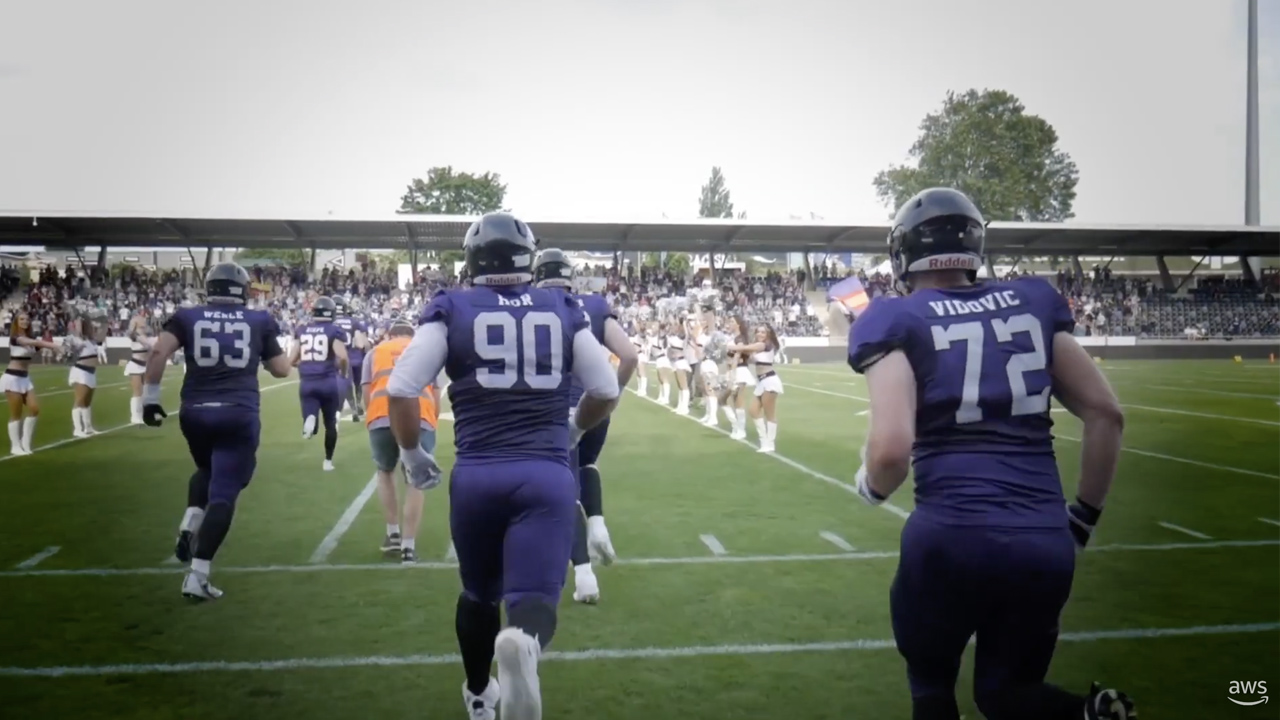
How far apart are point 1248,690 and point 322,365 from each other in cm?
837

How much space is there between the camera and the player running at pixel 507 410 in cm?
323

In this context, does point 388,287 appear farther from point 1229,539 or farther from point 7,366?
point 1229,539

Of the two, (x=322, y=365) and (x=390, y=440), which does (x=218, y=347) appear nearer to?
(x=390, y=440)

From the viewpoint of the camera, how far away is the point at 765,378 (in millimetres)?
11734

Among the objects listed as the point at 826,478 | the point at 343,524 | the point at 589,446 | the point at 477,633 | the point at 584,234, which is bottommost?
the point at 826,478

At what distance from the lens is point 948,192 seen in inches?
112

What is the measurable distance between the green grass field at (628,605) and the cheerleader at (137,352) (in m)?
2.64

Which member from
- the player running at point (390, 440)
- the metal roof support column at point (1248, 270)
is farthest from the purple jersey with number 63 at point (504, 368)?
the metal roof support column at point (1248, 270)

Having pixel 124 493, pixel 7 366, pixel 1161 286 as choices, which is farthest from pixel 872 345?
pixel 7 366

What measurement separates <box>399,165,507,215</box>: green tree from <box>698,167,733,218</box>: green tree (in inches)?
58.5

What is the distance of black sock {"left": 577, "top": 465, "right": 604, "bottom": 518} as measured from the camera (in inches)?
230

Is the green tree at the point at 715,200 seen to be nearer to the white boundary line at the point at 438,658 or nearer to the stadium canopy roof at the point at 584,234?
the stadium canopy roof at the point at 584,234

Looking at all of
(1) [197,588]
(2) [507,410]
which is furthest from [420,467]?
(1) [197,588]

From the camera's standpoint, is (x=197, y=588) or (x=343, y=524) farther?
(x=343, y=524)
